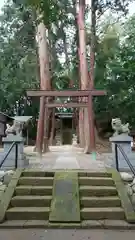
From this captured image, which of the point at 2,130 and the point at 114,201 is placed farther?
the point at 2,130

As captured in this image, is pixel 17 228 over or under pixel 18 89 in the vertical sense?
under

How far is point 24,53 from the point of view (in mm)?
21391

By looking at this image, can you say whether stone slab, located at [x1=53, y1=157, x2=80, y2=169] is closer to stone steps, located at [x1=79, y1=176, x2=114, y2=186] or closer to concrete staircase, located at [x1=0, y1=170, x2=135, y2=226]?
concrete staircase, located at [x1=0, y1=170, x2=135, y2=226]

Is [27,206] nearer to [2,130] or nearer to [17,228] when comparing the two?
[17,228]

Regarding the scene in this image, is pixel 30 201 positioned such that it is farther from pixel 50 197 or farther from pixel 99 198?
pixel 99 198

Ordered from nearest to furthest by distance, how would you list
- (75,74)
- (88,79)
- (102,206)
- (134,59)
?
1. (102,206)
2. (88,79)
3. (134,59)
4. (75,74)

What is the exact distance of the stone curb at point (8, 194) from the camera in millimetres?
4711

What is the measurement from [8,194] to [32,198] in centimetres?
51

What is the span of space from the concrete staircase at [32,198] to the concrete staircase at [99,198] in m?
0.69

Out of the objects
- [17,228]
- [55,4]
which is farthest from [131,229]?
[55,4]

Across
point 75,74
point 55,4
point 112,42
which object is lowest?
point 55,4

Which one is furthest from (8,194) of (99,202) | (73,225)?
(99,202)

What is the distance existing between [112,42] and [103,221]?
48.2ft

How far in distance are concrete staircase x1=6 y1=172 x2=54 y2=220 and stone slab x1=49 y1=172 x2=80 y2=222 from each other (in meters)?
0.13
